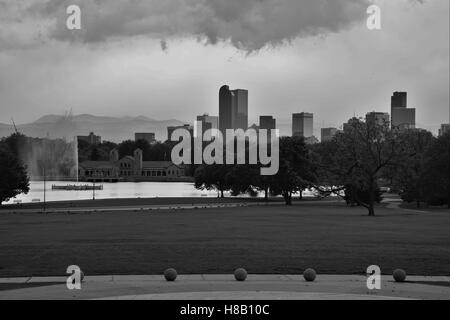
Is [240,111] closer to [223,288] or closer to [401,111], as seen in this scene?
[401,111]

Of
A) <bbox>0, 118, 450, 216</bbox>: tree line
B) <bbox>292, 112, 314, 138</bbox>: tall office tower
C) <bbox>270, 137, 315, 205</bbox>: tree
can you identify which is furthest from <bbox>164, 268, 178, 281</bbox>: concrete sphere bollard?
<bbox>292, 112, 314, 138</bbox>: tall office tower

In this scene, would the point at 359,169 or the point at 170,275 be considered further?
the point at 359,169

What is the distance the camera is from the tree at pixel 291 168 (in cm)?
10494

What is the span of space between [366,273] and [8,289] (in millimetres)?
11179

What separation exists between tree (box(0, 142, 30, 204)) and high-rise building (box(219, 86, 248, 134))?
4717 cm

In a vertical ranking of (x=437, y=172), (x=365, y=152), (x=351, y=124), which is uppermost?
(x=351, y=124)

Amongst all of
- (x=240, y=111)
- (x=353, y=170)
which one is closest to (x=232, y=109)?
(x=240, y=111)

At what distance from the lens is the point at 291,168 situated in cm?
10588

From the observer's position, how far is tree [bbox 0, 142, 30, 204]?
325 feet

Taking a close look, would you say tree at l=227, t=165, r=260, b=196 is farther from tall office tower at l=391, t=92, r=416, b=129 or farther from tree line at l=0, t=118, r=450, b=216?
tall office tower at l=391, t=92, r=416, b=129

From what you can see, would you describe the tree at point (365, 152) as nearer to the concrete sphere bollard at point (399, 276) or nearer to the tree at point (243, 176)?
the concrete sphere bollard at point (399, 276)

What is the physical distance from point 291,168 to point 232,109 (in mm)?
39882
